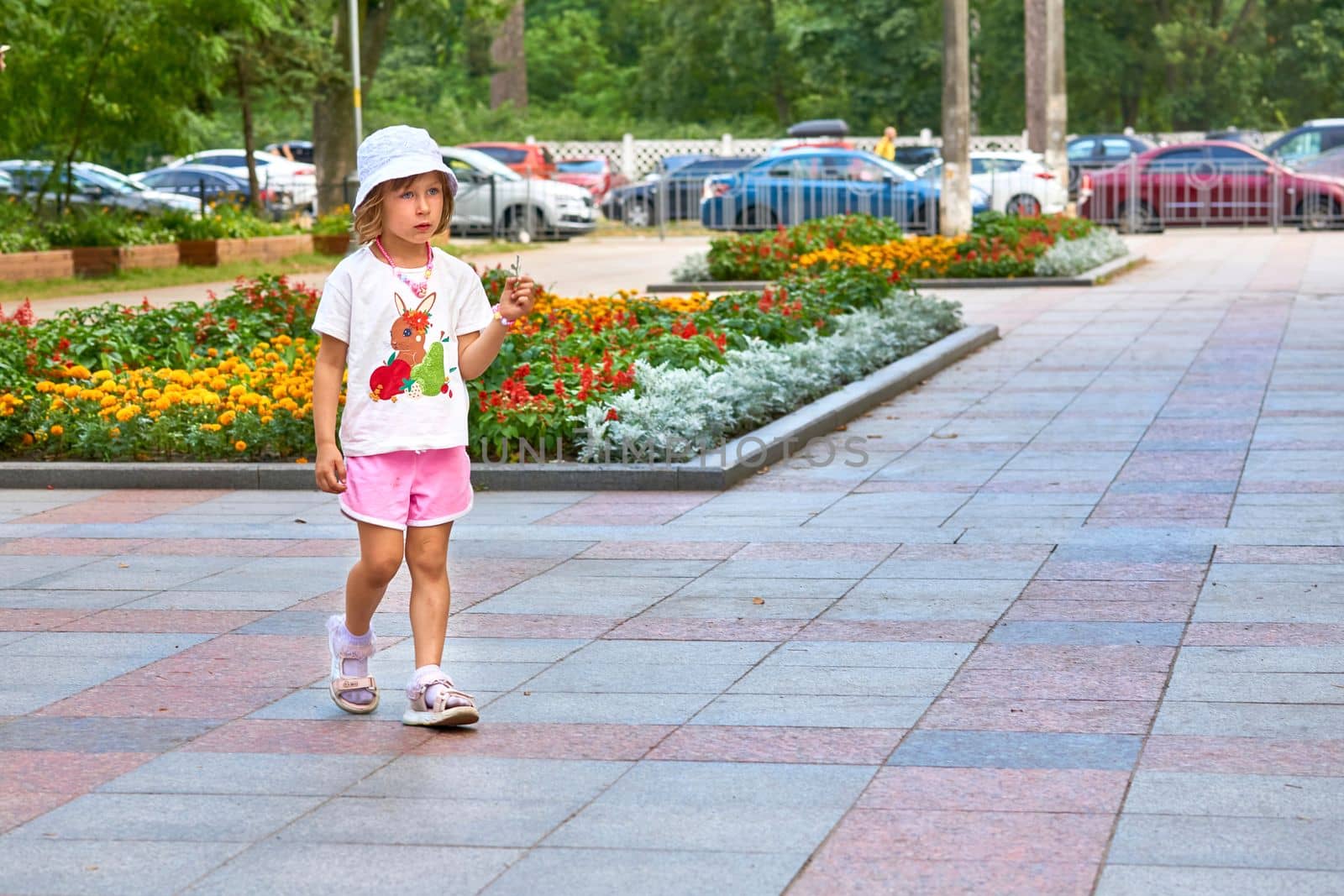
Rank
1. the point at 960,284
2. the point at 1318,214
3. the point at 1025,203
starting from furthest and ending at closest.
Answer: the point at 1318,214
the point at 1025,203
the point at 960,284

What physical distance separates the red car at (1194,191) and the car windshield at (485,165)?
30.5ft

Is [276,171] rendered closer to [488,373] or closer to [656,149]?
[656,149]

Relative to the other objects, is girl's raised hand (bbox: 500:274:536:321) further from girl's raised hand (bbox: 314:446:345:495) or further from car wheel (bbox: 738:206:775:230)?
car wheel (bbox: 738:206:775:230)

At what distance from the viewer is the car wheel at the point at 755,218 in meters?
31.8

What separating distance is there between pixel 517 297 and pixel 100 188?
2949 centimetres

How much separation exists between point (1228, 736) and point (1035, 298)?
50.2 feet

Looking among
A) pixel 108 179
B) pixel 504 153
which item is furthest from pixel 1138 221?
pixel 108 179

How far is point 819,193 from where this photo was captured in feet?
102

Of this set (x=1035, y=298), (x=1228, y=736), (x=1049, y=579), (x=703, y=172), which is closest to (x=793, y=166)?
(x=703, y=172)

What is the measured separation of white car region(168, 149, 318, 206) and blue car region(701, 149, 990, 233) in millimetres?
11721

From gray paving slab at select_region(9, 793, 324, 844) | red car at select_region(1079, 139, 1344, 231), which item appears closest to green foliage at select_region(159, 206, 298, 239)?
red car at select_region(1079, 139, 1344, 231)

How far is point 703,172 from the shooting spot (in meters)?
38.6

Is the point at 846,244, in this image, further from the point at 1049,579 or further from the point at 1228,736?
the point at 1228,736

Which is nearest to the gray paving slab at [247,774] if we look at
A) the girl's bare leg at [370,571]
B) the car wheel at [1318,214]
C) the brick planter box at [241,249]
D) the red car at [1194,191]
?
the girl's bare leg at [370,571]
